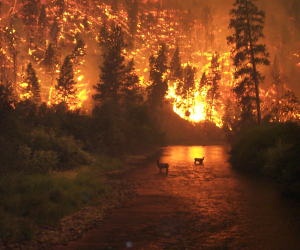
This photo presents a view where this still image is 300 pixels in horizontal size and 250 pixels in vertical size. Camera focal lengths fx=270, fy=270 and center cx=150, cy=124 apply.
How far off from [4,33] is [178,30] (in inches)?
2955

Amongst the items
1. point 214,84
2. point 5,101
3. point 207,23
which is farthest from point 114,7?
point 5,101

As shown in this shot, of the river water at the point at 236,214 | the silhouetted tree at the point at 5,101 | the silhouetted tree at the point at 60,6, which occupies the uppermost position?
the silhouetted tree at the point at 60,6

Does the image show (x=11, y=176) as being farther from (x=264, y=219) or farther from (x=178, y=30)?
(x=178, y=30)

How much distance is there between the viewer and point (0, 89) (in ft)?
56.6

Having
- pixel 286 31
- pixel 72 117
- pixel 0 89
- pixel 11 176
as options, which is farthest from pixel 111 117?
pixel 286 31

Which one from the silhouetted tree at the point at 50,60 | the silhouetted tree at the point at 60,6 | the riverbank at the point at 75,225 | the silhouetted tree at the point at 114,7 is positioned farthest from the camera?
the silhouetted tree at the point at 114,7

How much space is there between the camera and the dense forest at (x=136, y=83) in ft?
65.7

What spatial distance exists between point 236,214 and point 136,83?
212 ft

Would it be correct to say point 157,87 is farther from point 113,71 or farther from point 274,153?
point 274,153

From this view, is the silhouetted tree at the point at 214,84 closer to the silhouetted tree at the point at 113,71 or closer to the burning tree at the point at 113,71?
the burning tree at the point at 113,71

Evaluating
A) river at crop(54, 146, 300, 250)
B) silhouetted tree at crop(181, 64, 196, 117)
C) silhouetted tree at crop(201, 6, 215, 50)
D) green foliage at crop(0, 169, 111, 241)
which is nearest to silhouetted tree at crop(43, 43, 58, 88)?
silhouetted tree at crop(181, 64, 196, 117)

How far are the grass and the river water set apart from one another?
17.5ft

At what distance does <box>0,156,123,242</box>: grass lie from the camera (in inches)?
377

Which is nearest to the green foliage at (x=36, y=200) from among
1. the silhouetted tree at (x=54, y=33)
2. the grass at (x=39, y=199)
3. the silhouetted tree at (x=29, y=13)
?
the grass at (x=39, y=199)
